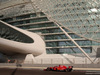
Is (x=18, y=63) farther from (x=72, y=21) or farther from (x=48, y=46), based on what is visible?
(x=48, y=46)

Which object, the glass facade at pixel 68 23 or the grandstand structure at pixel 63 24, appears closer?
the grandstand structure at pixel 63 24

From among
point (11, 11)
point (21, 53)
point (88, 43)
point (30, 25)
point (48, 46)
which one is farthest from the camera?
point (11, 11)

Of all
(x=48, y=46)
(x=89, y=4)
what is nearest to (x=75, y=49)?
(x=48, y=46)

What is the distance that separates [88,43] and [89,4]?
1564 cm

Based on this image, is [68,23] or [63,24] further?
[68,23]

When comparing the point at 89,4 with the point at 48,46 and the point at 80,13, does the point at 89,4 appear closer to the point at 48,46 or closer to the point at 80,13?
the point at 80,13

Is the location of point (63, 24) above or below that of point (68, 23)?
below

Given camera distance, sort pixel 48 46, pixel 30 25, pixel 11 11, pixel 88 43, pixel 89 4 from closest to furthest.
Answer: pixel 89 4 → pixel 88 43 → pixel 48 46 → pixel 30 25 → pixel 11 11

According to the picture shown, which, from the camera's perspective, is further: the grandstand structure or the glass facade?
the glass facade

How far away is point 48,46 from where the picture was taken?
59781 millimetres

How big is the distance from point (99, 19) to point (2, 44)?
916 inches

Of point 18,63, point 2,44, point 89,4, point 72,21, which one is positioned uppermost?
point 89,4

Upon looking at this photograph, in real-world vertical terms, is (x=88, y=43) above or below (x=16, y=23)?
below

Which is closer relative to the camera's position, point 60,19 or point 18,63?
point 18,63
